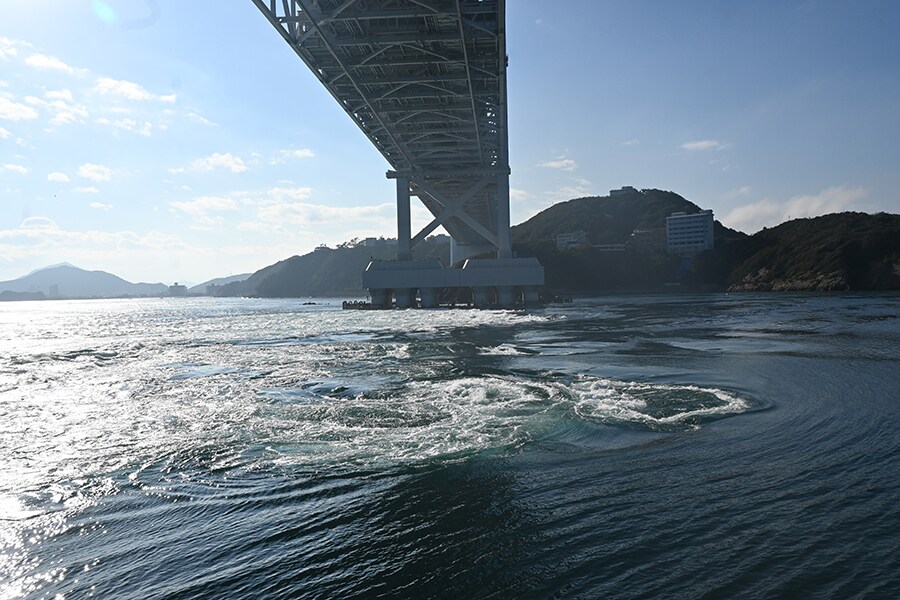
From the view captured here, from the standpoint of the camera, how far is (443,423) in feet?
24.4

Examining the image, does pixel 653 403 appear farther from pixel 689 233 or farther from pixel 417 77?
pixel 689 233

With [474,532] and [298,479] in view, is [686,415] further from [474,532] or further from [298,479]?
[298,479]

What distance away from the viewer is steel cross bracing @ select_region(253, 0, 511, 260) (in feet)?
82.2

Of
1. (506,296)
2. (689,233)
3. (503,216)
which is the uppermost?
(689,233)

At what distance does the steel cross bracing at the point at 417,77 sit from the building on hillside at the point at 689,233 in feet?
251

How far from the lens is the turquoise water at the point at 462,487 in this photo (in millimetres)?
3418

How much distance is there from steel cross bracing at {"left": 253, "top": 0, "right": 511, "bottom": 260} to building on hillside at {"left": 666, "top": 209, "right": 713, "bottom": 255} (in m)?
76.5

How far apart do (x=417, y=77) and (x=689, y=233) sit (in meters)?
96.8

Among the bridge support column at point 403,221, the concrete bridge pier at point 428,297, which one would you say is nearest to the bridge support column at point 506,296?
the concrete bridge pier at point 428,297

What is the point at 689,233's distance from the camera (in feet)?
375

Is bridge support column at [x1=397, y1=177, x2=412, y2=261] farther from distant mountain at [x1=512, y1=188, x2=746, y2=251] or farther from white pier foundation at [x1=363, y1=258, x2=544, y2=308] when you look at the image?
distant mountain at [x1=512, y1=188, x2=746, y2=251]

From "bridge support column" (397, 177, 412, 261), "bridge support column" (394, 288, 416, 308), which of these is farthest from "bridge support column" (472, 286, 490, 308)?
"bridge support column" (397, 177, 412, 261)

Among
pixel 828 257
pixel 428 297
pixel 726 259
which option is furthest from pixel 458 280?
pixel 726 259

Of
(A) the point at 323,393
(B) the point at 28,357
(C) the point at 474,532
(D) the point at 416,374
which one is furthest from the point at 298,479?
(B) the point at 28,357
